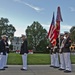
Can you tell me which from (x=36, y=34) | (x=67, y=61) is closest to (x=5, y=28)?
(x=36, y=34)

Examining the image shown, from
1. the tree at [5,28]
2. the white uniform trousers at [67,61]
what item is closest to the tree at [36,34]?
the tree at [5,28]

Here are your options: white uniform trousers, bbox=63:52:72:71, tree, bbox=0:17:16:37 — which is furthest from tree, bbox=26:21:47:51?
white uniform trousers, bbox=63:52:72:71

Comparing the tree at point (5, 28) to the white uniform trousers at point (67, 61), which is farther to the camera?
the tree at point (5, 28)

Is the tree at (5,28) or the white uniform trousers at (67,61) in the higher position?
the tree at (5,28)

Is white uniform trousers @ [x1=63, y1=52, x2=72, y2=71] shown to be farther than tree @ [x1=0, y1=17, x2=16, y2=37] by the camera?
No

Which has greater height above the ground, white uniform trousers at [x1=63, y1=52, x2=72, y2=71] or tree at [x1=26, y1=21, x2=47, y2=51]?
tree at [x1=26, y1=21, x2=47, y2=51]

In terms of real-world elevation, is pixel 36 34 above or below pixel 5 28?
below

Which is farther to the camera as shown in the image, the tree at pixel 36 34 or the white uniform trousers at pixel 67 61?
the tree at pixel 36 34

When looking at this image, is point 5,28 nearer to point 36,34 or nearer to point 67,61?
point 36,34

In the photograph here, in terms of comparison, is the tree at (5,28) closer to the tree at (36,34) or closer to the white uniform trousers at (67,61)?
the tree at (36,34)

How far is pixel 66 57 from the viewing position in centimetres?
1445

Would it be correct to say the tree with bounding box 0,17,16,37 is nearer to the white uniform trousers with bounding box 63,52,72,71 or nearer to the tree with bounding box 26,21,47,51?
the tree with bounding box 26,21,47,51

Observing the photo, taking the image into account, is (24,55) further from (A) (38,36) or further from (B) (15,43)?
(B) (15,43)

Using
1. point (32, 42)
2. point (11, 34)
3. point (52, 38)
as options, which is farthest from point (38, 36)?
point (52, 38)
